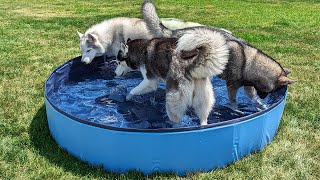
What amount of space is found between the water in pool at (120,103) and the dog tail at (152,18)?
1.25 meters

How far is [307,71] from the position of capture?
9227 millimetres

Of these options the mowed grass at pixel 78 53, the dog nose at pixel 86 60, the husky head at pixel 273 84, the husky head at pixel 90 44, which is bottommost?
the mowed grass at pixel 78 53

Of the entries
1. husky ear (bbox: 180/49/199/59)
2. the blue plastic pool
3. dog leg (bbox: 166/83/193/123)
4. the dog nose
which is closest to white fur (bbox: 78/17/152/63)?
the dog nose

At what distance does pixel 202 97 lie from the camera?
17.2ft

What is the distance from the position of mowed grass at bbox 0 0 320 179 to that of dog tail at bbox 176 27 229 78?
131cm

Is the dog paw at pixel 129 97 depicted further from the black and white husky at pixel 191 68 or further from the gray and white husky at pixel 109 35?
the gray and white husky at pixel 109 35

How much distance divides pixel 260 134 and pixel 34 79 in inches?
211

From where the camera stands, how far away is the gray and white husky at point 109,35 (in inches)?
331

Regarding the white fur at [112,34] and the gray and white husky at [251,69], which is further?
the white fur at [112,34]

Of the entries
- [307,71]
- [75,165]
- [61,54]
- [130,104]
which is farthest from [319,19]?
[75,165]

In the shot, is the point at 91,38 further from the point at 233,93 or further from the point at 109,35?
the point at 233,93

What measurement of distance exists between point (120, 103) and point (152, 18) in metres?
1.64

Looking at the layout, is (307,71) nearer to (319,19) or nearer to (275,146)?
(275,146)

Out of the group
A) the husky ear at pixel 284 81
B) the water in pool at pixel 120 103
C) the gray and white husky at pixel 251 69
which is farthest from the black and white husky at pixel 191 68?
the husky ear at pixel 284 81
